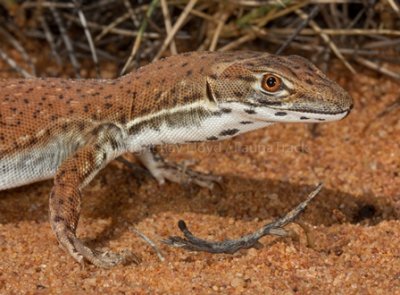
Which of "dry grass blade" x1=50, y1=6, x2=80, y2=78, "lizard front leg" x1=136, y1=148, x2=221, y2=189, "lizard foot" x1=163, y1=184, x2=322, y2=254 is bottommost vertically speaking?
"lizard front leg" x1=136, y1=148, x2=221, y2=189

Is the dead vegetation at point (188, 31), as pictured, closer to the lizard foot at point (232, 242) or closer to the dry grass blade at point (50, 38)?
the dry grass blade at point (50, 38)

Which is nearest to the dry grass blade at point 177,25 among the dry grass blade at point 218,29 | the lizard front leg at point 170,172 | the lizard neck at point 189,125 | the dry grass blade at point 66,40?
the dry grass blade at point 218,29

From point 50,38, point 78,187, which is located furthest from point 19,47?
point 78,187

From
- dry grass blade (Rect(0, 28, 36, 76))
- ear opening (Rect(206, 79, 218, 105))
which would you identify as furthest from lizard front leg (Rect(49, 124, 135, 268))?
dry grass blade (Rect(0, 28, 36, 76))

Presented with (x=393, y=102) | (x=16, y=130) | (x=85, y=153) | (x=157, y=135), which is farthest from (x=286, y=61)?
(x=393, y=102)

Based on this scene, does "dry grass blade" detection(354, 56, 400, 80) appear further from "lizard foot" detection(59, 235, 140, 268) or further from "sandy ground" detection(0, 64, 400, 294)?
"lizard foot" detection(59, 235, 140, 268)
